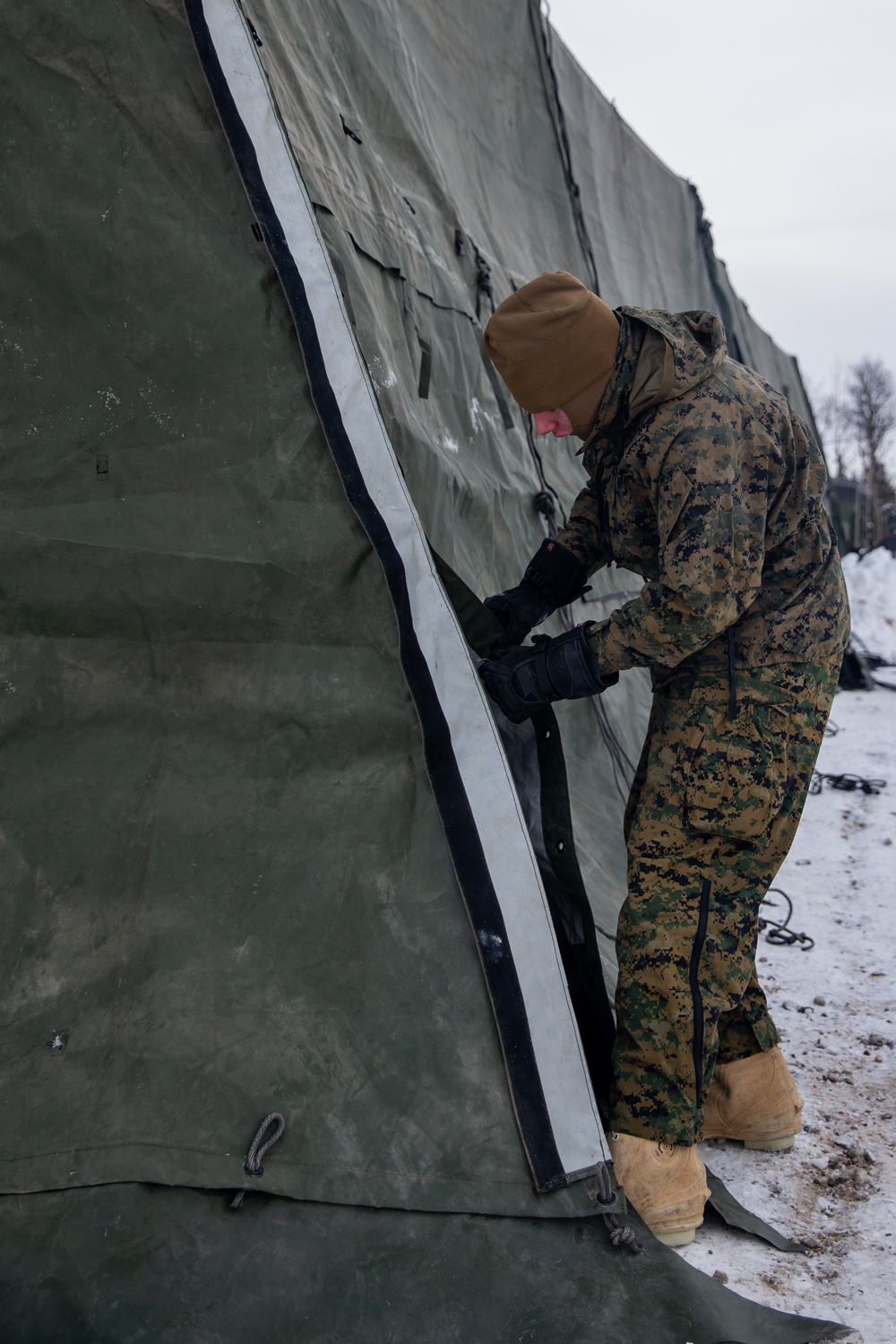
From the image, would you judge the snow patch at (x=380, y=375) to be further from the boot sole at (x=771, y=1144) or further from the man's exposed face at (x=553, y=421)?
the boot sole at (x=771, y=1144)

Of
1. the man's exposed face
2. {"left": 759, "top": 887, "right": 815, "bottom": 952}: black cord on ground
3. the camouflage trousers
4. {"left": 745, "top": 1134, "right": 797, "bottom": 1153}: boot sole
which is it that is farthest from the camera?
{"left": 759, "top": 887, "right": 815, "bottom": 952}: black cord on ground

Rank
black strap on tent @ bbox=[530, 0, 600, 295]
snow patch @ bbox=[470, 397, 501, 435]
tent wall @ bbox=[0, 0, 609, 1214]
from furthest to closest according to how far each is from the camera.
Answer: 1. black strap on tent @ bbox=[530, 0, 600, 295]
2. snow patch @ bbox=[470, 397, 501, 435]
3. tent wall @ bbox=[0, 0, 609, 1214]

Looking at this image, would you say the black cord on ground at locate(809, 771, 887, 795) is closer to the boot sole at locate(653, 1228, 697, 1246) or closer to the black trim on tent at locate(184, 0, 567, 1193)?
the boot sole at locate(653, 1228, 697, 1246)

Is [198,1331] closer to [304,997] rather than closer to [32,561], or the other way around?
[304,997]

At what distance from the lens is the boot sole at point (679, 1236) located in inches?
67.2

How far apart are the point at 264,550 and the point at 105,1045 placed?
0.81 metres

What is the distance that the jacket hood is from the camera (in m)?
1.80

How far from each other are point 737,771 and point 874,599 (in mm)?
9649

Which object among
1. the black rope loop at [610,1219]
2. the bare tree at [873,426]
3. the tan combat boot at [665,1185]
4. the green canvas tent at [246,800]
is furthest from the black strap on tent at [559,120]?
the bare tree at [873,426]

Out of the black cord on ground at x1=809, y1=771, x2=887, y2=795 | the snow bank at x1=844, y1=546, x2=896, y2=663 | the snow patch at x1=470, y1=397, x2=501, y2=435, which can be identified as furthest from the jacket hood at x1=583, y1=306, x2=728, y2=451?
the snow bank at x1=844, y1=546, x2=896, y2=663

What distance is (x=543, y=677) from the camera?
6.04ft

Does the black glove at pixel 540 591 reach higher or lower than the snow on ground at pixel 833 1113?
higher

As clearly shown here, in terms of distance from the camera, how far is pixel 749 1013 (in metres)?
2.09

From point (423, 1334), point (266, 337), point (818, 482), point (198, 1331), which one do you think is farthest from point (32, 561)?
point (818, 482)
